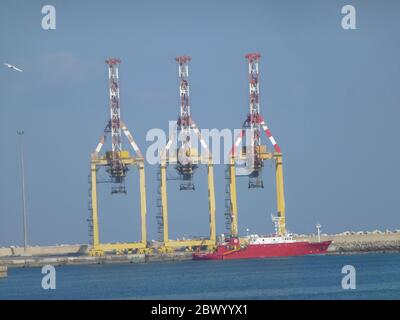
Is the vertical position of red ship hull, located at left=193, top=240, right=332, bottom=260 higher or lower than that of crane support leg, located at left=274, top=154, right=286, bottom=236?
lower

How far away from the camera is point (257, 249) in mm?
76250

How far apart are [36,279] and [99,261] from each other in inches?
705

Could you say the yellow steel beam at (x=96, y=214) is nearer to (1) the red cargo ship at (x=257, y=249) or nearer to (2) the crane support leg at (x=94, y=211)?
(2) the crane support leg at (x=94, y=211)

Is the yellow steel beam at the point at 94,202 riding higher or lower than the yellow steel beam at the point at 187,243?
higher

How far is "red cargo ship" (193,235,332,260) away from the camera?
7569 cm

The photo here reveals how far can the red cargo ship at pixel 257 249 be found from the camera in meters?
75.7
